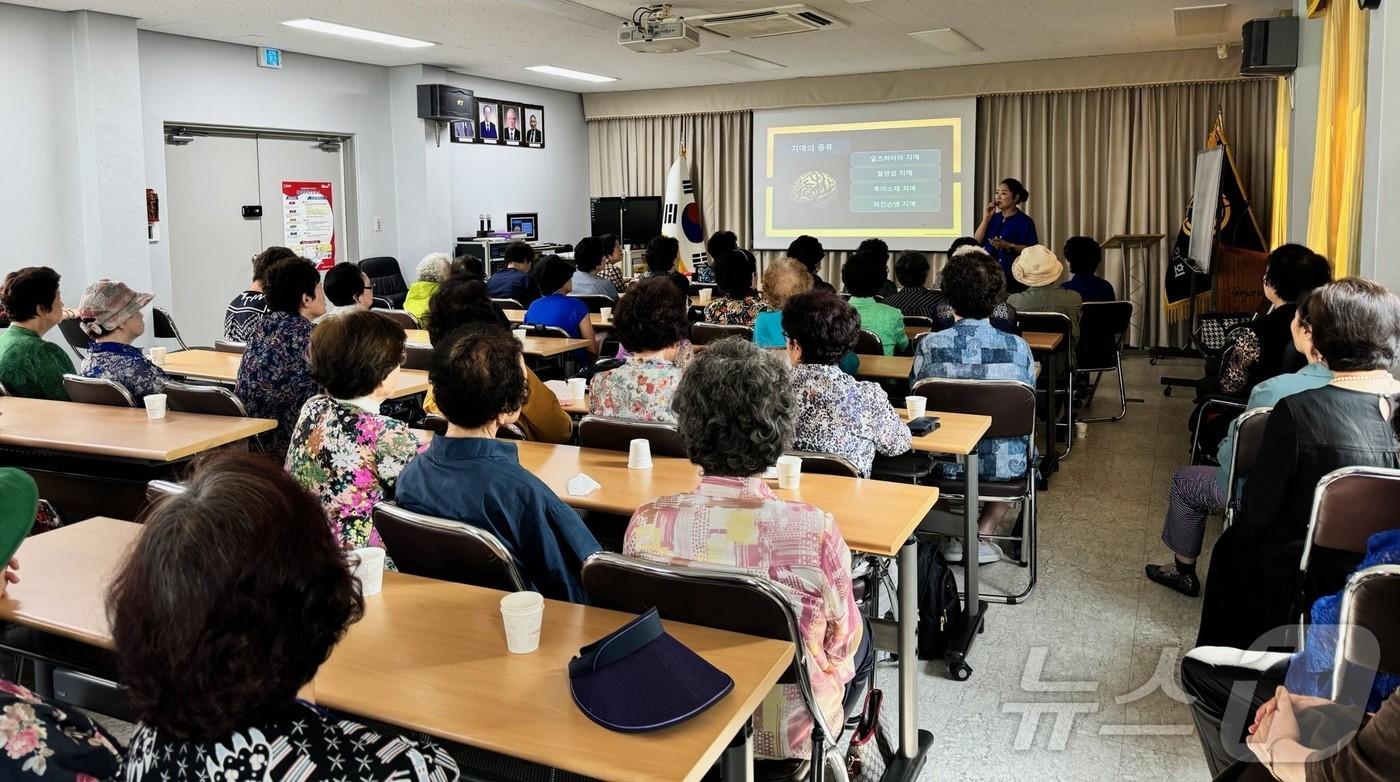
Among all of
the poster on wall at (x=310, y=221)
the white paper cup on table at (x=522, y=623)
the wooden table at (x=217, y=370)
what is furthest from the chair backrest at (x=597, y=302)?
the white paper cup on table at (x=522, y=623)

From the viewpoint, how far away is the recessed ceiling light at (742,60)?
905cm

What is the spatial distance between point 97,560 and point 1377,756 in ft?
7.62

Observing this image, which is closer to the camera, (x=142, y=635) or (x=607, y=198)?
(x=142, y=635)

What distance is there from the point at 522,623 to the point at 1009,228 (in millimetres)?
8074

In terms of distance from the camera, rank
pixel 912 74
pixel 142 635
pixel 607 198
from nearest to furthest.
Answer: pixel 142 635 < pixel 912 74 < pixel 607 198

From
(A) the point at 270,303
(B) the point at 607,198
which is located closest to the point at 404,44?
(B) the point at 607,198

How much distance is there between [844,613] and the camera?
1954 millimetres

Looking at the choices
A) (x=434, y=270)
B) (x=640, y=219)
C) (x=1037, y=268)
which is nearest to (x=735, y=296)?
(x=1037, y=268)

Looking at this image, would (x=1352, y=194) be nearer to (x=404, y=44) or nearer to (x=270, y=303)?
(x=270, y=303)

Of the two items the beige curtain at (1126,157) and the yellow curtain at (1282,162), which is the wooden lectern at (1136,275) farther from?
the yellow curtain at (1282,162)

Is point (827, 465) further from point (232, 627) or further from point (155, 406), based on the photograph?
point (155, 406)

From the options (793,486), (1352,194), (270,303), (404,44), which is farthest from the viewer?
(404,44)

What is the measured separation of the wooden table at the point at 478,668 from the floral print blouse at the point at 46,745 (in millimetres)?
126

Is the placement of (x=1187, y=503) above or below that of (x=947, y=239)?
below
